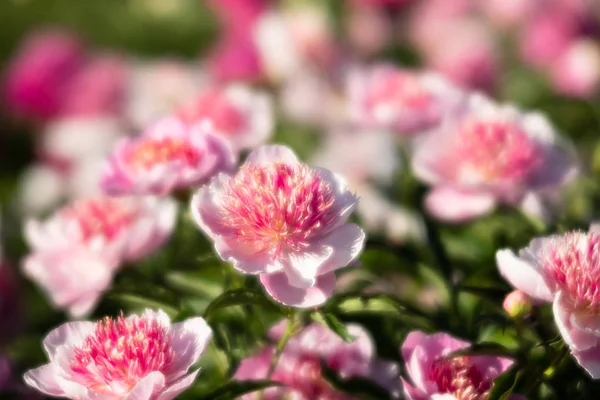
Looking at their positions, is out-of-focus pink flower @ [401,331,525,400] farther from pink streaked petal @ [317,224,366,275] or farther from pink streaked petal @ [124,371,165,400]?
pink streaked petal @ [124,371,165,400]

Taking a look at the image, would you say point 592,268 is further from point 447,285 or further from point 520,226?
point 520,226

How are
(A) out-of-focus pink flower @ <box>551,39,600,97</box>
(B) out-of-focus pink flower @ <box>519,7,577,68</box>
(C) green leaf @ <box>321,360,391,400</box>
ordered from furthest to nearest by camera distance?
(B) out-of-focus pink flower @ <box>519,7,577,68</box>
(A) out-of-focus pink flower @ <box>551,39,600,97</box>
(C) green leaf @ <box>321,360,391,400</box>

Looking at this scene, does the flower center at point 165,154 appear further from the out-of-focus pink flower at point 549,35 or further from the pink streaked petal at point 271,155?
the out-of-focus pink flower at point 549,35

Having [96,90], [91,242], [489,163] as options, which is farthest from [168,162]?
[96,90]

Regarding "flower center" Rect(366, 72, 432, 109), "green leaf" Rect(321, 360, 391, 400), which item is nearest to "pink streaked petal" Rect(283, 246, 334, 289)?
"green leaf" Rect(321, 360, 391, 400)

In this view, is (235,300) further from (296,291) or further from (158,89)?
(158,89)

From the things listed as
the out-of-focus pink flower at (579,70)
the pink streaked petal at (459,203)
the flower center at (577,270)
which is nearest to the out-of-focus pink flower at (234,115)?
the pink streaked petal at (459,203)

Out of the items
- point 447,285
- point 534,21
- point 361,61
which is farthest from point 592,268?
point 534,21
